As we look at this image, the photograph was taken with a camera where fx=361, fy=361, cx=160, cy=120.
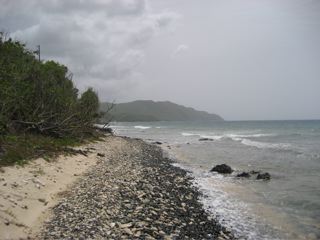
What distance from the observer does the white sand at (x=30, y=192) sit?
9.47m

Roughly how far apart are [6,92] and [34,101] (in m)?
7.13

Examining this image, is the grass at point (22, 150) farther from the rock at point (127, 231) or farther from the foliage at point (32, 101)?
the rock at point (127, 231)

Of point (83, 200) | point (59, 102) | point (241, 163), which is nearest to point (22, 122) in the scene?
point (59, 102)

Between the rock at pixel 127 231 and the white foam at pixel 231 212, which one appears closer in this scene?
the rock at pixel 127 231

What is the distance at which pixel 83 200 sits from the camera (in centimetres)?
1260

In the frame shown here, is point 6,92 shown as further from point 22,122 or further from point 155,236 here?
point 155,236

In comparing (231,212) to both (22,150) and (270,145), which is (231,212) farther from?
(270,145)

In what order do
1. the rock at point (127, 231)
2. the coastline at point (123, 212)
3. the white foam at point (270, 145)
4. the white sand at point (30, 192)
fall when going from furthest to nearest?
the white foam at point (270, 145) → the rock at point (127, 231) → the coastline at point (123, 212) → the white sand at point (30, 192)

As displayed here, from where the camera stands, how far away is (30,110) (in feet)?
82.7

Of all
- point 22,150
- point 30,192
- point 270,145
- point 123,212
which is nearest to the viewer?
point 123,212

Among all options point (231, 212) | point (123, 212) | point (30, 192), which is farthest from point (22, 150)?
point (231, 212)

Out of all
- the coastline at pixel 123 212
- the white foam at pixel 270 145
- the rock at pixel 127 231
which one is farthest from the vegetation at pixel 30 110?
the white foam at pixel 270 145

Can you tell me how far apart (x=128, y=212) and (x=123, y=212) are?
18 centimetres

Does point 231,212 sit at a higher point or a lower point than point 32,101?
lower
